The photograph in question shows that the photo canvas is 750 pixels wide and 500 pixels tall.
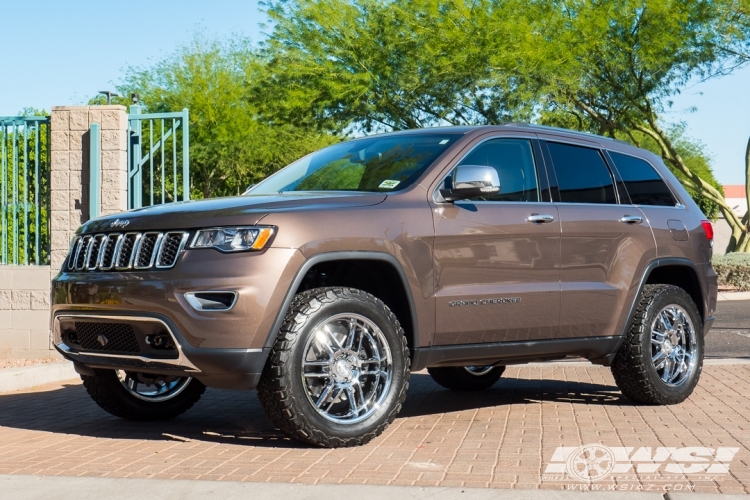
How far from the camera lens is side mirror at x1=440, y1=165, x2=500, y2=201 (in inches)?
251

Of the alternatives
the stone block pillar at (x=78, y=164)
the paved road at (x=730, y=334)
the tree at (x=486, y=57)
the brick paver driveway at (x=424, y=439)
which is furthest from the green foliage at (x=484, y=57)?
the brick paver driveway at (x=424, y=439)

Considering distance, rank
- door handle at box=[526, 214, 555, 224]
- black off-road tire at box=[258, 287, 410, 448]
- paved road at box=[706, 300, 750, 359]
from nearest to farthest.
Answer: black off-road tire at box=[258, 287, 410, 448] → door handle at box=[526, 214, 555, 224] → paved road at box=[706, 300, 750, 359]

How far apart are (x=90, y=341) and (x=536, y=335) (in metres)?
2.90

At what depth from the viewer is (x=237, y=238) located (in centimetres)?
572

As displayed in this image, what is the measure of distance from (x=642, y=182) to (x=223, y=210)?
381 centimetres

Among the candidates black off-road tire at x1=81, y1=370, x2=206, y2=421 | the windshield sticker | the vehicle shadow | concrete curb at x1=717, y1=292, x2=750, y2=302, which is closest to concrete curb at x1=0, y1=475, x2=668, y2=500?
the vehicle shadow

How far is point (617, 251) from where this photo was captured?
753 centimetres

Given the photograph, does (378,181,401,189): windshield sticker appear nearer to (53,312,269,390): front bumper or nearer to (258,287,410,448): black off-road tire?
(258,287,410,448): black off-road tire

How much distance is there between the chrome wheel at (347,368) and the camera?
598cm

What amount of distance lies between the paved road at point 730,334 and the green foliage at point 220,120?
22853mm

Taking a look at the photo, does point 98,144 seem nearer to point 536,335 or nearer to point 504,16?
point 536,335

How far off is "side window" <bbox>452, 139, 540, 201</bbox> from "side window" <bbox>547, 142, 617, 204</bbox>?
25 centimetres

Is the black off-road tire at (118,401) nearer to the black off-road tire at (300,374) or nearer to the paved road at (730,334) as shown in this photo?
the black off-road tire at (300,374)

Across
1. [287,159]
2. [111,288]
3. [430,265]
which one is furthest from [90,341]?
[287,159]
